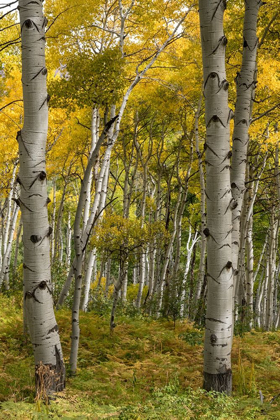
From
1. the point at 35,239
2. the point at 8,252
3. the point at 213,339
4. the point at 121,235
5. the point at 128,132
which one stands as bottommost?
the point at 213,339

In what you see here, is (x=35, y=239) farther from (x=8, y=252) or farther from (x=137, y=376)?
(x=8, y=252)

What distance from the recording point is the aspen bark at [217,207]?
3766mm

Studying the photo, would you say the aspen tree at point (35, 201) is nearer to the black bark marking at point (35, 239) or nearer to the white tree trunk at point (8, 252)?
the black bark marking at point (35, 239)

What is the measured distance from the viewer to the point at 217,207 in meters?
3.80

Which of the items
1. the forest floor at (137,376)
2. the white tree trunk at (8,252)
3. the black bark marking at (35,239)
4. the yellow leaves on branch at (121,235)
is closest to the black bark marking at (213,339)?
the forest floor at (137,376)

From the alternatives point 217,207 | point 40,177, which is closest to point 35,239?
point 40,177

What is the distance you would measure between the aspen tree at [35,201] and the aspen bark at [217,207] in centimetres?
155

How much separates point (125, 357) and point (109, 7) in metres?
8.38

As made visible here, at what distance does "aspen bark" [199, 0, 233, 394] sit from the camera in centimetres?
377

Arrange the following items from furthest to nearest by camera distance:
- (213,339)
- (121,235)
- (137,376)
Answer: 1. (121,235)
2. (137,376)
3. (213,339)

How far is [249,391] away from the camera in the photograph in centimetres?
405

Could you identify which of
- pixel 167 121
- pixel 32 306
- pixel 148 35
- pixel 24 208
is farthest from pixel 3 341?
pixel 167 121

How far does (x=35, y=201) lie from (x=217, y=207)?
1.77 m

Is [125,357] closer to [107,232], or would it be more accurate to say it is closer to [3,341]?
[3,341]
